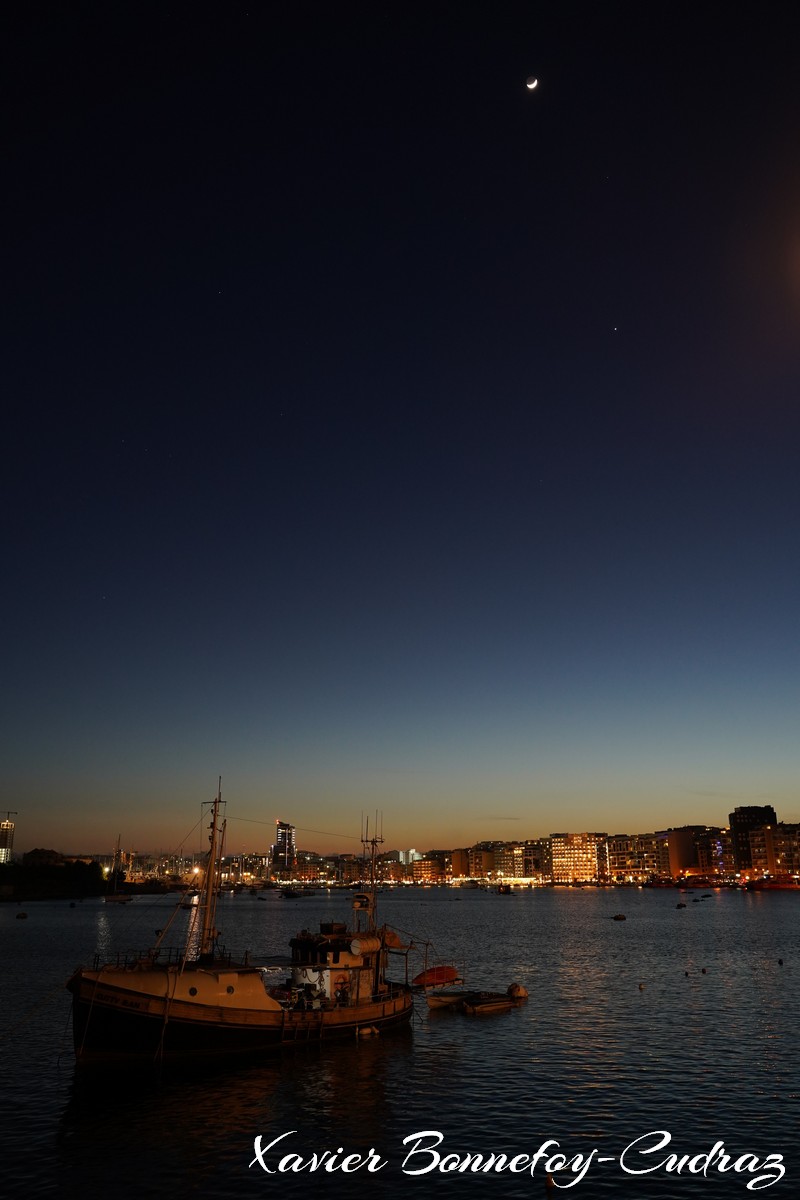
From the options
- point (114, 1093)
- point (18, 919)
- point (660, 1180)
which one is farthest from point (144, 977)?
point (18, 919)

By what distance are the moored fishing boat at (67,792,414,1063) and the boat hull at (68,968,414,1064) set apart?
0.05m

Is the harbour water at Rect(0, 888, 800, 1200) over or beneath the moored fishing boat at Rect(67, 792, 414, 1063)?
beneath

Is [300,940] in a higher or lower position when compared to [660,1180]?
higher

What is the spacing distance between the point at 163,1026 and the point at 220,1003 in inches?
117

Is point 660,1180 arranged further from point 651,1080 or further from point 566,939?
point 566,939

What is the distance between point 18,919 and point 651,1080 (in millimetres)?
161345

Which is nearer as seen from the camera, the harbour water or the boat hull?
the harbour water

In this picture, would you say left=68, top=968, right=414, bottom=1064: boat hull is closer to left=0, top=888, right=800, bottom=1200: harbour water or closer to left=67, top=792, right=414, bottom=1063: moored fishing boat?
left=67, top=792, right=414, bottom=1063: moored fishing boat

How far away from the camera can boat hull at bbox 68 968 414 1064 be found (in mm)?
38031

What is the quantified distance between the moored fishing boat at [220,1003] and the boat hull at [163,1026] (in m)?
0.05

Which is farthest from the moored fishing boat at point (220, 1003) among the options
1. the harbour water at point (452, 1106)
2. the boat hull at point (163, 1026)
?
the harbour water at point (452, 1106)

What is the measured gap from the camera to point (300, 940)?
49625 mm

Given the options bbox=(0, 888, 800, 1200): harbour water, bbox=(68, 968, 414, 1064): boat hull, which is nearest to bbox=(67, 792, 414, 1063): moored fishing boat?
bbox=(68, 968, 414, 1064): boat hull

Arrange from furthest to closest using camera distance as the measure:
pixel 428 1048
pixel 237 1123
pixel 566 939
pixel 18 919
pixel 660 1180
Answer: pixel 18 919, pixel 566 939, pixel 428 1048, pixel 237 1123, pixel 660 1180
